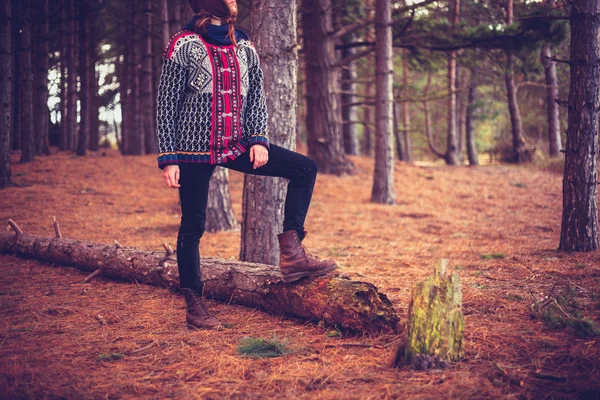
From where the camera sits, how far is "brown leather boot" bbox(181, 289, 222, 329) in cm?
373

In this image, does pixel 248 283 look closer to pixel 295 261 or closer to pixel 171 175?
pixel 295 261

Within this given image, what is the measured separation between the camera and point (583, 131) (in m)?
5.71

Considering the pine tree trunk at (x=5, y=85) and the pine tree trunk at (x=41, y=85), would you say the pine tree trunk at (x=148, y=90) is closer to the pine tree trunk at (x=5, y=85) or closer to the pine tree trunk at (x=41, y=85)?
the pine tree trunk at (x=41, y=85)

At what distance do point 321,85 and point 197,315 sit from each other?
33.2ft

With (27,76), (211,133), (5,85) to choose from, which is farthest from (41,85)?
(211,133)

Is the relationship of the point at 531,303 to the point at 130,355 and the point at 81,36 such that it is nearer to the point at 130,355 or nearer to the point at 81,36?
the point at 130,355

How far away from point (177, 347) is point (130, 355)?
0.31 meters

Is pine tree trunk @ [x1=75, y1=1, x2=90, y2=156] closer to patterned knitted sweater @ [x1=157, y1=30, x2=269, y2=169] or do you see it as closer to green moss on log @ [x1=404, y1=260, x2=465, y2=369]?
patterned knitted sweater @ [x1=157, y1=30, x2=269, y2=169]

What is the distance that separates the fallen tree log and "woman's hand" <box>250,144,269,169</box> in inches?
39.0

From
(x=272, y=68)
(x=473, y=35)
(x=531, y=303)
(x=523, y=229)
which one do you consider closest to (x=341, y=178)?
(x=473, y=35)

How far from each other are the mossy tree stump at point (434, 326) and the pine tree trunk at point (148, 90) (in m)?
15.5

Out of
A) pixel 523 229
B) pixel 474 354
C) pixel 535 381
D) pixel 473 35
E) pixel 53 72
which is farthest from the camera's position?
pixel 53 72

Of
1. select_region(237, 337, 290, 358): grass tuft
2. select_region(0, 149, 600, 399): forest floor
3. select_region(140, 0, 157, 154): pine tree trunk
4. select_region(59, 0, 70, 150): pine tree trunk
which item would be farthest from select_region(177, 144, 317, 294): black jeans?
select_region(59, 0, 70, 150): pine tree trunk

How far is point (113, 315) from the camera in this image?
409 cm
